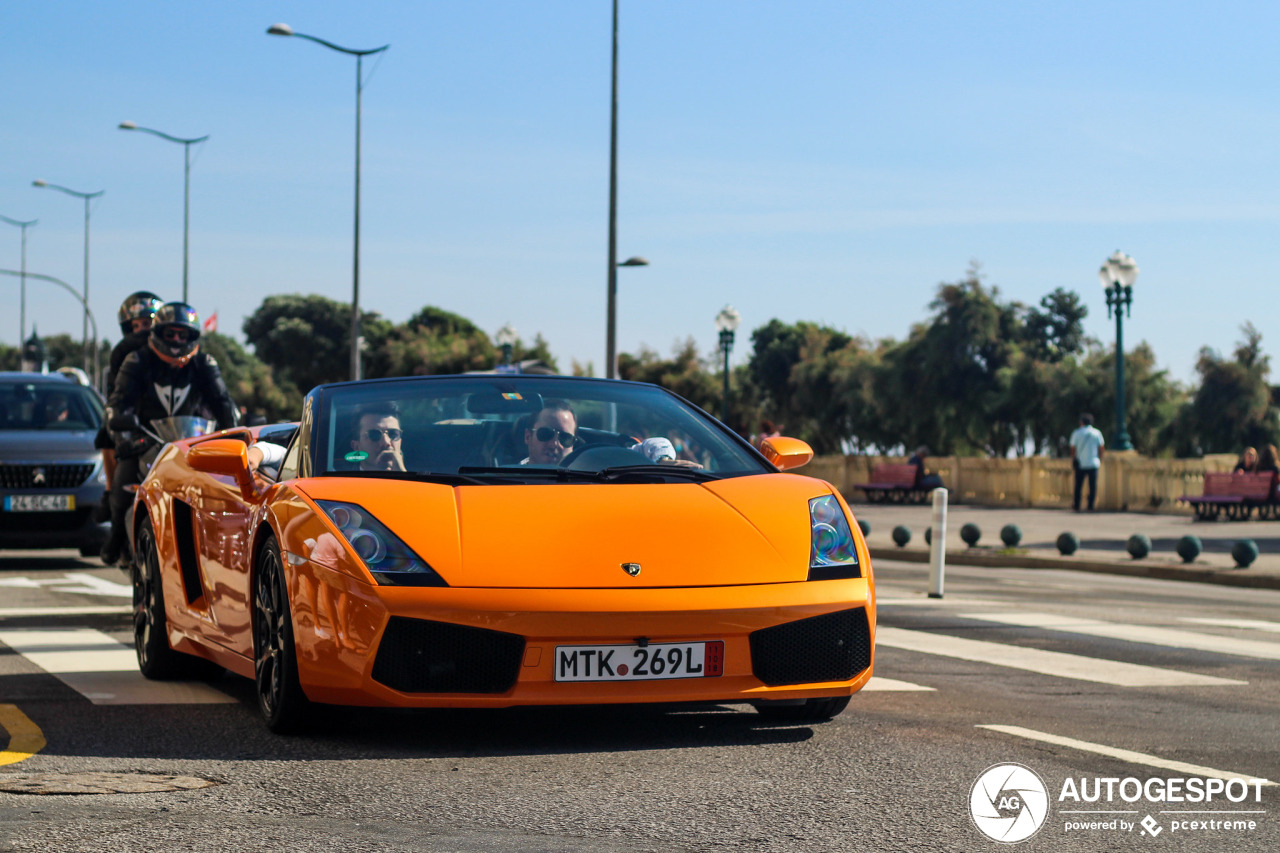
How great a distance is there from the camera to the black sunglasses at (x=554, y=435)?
20.1 ft

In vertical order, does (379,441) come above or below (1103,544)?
above

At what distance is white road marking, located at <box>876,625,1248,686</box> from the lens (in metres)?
7.74

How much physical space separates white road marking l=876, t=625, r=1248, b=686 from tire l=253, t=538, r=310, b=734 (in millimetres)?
3713

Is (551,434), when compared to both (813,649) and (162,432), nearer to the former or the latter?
(813,649)

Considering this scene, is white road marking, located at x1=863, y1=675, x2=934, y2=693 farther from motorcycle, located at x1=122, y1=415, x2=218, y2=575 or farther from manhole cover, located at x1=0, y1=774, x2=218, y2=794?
A: motorcycle, located at x1=122, y1=415, x2=218, y2=575

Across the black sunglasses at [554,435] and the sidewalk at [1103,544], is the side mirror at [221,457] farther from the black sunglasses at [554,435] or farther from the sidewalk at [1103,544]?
the sidewalk at [1103,544]

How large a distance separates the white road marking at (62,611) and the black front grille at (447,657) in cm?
558

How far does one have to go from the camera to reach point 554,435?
6.14 meters

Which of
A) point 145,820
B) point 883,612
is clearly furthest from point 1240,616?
point 145,820

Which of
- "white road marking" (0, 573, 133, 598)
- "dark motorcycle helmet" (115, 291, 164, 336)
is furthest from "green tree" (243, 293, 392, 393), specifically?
"dark motorcycle helmet" (115, 291, 164, 336)

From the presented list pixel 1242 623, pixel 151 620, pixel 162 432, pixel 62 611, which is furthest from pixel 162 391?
pixel 1242 623

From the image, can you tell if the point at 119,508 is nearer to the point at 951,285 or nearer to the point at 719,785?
the point at 719,785

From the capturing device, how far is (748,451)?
627cm

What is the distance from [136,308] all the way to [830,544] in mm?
6577
